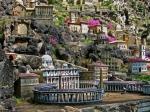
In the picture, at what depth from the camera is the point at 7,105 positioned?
88.4 metres

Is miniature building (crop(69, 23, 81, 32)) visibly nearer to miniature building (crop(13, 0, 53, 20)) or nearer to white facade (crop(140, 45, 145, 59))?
miniature building (crop(13, 0, 53, 20))

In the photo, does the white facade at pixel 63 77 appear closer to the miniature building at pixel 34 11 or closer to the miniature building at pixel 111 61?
the miniature building at pixel 111 61

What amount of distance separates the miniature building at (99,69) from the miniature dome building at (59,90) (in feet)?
21.0

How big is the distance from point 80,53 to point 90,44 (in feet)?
18.3

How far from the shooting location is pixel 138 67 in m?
137

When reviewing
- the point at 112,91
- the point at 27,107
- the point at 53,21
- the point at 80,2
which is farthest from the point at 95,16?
the point at 27,107

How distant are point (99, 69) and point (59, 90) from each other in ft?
54.0

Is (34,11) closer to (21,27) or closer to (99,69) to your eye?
(21,27)

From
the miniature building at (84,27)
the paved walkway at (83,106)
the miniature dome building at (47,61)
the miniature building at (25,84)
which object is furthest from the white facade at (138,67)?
the miniature building at (25,84)

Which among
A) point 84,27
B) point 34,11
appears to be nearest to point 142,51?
point 84,27

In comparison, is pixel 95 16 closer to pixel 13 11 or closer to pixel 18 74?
pixel 13 11

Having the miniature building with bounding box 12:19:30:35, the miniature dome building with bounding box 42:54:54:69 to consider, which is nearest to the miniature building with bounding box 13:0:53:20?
the miniature building with bounding box 12:19:30:35

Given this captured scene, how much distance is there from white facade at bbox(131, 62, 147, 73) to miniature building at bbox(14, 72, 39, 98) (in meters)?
28.4

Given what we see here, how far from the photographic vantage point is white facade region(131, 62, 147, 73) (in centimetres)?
13488
